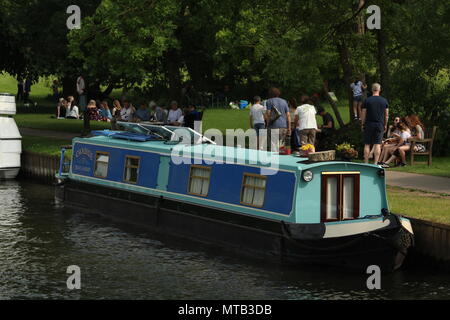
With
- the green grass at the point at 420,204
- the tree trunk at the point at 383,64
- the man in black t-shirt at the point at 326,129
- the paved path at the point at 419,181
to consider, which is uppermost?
the tree trunk at the point at 383,64

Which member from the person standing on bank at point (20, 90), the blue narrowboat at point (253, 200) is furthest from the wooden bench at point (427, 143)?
the person standing on bank at point (20, 90)

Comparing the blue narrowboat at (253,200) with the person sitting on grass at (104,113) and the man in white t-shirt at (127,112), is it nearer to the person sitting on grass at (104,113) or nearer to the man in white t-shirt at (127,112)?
the man in white t-shirt at (127,112)

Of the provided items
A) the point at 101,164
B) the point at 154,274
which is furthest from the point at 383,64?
the point at 154,274

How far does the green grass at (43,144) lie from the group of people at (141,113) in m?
2.00

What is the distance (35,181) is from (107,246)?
1172 cm

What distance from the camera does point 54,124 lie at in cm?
4166

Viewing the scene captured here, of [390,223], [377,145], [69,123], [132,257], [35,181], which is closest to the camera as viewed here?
[390,223]

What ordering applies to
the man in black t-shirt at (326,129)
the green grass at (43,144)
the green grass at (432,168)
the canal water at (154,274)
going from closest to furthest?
the canal water at (154,274) < the green grass at (432,168) < the man in black t-shirt at (326,129) < the green grass at (43,144)

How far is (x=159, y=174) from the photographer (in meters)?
21.2

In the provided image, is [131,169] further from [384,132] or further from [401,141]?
[401,141]

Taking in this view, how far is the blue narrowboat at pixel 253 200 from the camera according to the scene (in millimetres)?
17156

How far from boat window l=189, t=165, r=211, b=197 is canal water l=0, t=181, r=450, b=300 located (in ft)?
3.91
